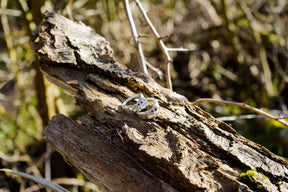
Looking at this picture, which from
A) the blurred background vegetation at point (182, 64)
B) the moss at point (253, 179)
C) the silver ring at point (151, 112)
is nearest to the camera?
the moss at point (253, 179)

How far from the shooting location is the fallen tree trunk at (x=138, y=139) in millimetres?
1156

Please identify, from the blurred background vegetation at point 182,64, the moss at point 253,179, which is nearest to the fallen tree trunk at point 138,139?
the moss at point 253,179

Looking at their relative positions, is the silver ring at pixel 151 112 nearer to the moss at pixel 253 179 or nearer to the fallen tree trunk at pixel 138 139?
the fallen tree trunk at pixel 138 139

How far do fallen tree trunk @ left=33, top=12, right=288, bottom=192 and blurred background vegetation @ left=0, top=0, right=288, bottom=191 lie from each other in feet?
4.45

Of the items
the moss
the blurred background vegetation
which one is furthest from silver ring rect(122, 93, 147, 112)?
the blurred background vegetation

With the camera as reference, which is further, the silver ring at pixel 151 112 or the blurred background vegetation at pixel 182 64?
the blurred background vegetation at pixel 182 64

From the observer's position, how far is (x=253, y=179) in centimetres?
112

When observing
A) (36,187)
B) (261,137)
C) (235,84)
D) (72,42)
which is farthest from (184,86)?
(72,42)

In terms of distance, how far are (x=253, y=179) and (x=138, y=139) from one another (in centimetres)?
57

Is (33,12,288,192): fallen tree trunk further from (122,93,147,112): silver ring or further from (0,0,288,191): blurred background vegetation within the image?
(0,0,288,191): blurred background vegetation

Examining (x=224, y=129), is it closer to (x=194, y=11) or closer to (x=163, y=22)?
(x=163, y=22)

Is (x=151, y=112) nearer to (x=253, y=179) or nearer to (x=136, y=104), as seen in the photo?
(x=136, y=104)

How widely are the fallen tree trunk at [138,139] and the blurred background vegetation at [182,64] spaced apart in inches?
53.4

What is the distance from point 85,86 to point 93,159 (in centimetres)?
44
